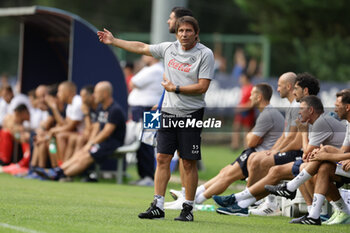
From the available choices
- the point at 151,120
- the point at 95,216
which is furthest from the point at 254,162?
the point at 95,216

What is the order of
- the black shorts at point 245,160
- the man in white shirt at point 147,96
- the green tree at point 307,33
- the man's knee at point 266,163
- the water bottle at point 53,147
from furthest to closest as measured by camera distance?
the green tree at point 307,33 < the water bottle at point 53,147 < the man in white shirt at point 147,96 < the black shorts at point 245,160 < the man's knee at point 266,163

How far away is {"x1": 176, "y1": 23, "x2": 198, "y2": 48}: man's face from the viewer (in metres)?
8.13

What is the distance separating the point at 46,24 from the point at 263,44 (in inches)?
467

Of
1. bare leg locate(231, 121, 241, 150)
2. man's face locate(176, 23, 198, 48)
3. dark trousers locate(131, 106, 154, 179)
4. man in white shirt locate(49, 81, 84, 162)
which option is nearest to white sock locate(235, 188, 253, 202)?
man's face locate(176, 23, 198, 48)

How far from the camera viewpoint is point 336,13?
2703 centimetres

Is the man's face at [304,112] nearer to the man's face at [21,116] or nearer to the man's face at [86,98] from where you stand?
the man's face at [86,98]

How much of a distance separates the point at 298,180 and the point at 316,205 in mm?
363

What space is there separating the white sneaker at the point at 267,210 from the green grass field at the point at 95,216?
37cm

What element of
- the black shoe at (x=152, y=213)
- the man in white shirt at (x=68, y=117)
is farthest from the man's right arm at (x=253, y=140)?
the man in white shirt at (x=68, y=117)

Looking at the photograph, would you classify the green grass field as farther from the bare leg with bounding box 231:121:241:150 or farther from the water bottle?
the bare leg with bounding box 231:121:241:150

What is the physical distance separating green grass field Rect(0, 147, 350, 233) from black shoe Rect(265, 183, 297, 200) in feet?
1.00

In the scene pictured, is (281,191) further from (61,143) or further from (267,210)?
(61,143)

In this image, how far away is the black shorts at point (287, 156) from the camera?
938 cm

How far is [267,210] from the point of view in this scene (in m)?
9.78
